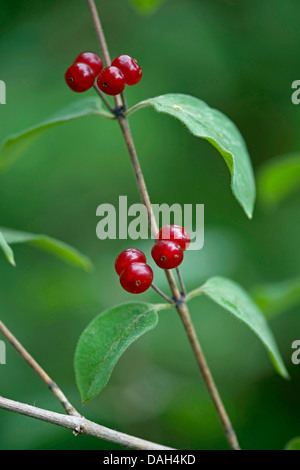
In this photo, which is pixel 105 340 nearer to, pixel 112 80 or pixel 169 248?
pixel 169 248

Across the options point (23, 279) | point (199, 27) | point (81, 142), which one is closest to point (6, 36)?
point (81, 142)

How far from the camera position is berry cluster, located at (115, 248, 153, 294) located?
104 cm

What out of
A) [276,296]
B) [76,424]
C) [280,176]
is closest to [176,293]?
[76,424]

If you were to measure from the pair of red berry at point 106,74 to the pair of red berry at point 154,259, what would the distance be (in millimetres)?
277

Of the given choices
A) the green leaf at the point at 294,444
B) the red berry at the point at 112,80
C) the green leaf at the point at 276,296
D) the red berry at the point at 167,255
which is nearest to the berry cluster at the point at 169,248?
the red berry at the point at 167,255

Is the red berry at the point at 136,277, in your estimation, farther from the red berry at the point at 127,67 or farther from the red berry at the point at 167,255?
the red berry at the point at 127,67

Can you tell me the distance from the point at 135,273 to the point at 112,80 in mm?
349

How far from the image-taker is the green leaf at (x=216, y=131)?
3.15ft

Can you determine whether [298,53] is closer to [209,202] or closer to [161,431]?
[209,202]

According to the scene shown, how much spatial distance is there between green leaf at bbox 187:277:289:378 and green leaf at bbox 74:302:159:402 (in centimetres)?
12

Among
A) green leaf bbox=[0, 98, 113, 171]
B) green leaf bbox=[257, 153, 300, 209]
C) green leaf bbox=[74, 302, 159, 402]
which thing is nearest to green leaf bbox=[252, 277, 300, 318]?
green leaf bbox=[257, 153, 300, 209]

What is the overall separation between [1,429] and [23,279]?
711 mm

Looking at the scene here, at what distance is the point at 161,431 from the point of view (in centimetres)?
204

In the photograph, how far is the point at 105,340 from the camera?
3.54ft
